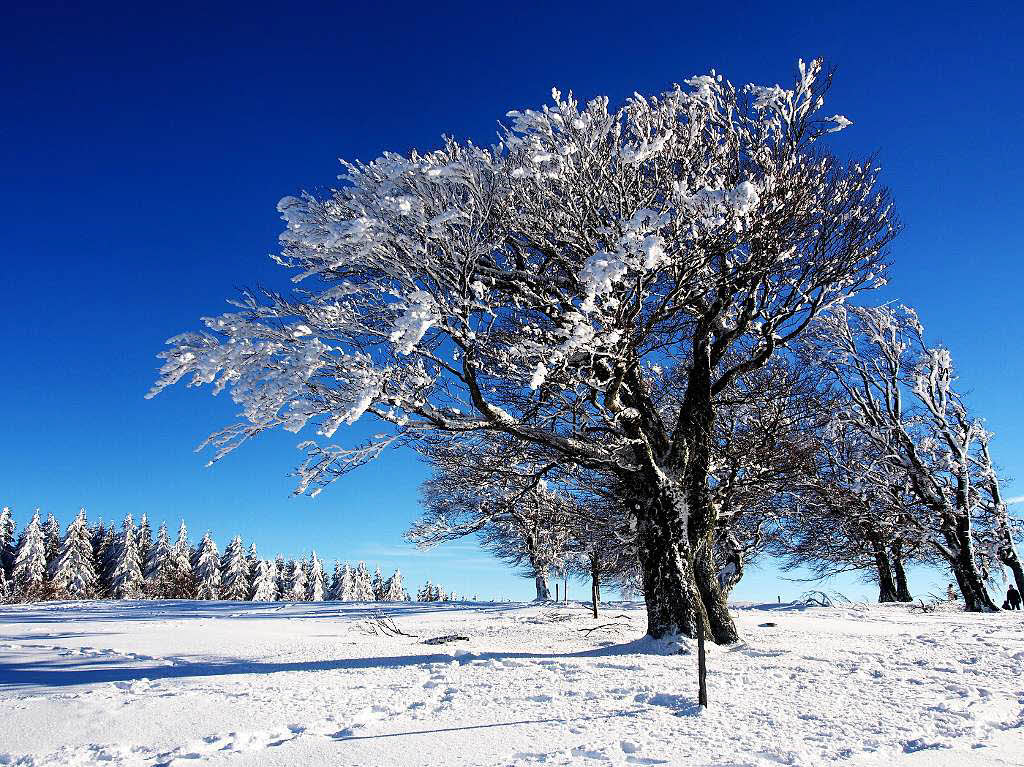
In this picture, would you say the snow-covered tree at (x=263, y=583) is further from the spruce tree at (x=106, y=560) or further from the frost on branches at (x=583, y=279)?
the frost on branches at (x=583, y=279)

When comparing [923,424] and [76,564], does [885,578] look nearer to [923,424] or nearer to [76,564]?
[923,424]

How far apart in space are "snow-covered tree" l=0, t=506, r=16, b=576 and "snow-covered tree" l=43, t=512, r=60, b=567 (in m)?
2.46

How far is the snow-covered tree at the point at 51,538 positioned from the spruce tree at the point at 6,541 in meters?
2.52

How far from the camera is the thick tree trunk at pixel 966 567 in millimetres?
17000

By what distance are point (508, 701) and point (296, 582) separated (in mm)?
73909

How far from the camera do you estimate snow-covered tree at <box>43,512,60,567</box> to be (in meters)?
51.0

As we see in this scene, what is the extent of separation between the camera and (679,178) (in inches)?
336

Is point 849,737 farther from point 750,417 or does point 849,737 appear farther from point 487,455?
point 750,417

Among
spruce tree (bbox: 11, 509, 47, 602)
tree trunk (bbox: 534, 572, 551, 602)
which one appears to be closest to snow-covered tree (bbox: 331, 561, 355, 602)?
spruce tree (bbox: 11, 509, 47, 602)

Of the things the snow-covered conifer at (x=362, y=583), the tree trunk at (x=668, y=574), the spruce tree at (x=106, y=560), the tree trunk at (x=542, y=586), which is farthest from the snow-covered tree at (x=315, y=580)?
the tree trunk at (x=668, y=574)

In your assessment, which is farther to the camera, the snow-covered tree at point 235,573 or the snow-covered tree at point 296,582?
the snow-covered tree at point 296,582

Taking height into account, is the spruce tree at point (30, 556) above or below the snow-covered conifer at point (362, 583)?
above

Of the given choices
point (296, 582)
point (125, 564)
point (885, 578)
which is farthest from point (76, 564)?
point (885, 578)

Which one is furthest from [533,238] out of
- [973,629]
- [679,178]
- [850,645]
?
[973,629]
